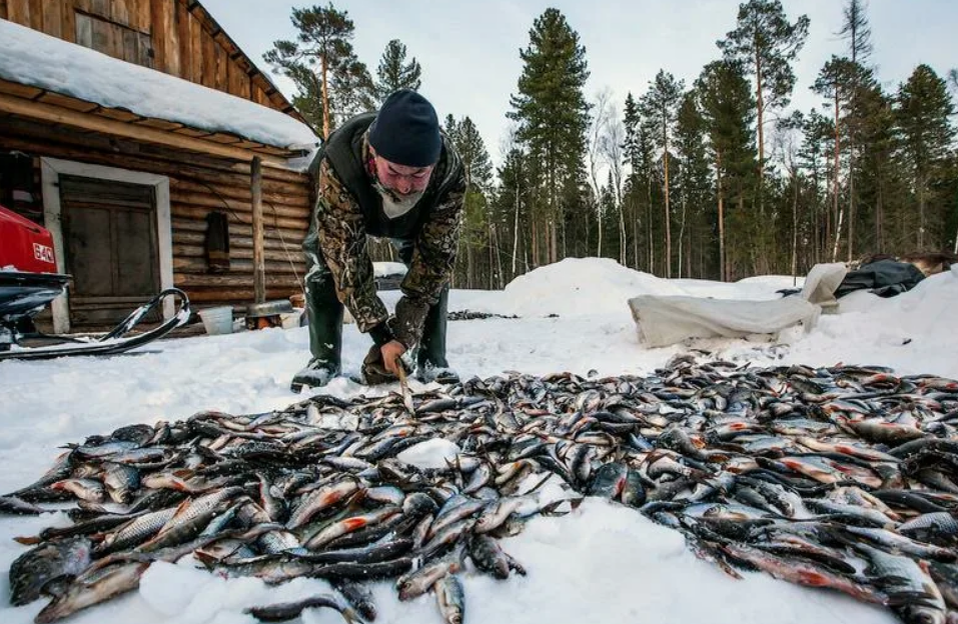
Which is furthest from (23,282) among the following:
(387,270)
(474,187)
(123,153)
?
(474,187)

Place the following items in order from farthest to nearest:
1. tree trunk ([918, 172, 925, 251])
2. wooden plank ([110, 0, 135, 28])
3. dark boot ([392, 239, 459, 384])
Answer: tree trunk ([918, 172, 925, 251]) → wooden plank ([110, 0, 135, 28]) → dark boot ([392, 239, 459, 384])

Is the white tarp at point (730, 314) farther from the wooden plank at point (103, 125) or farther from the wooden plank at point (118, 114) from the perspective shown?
the wooden plank at point (118, 114)

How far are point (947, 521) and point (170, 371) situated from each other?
4.75 m

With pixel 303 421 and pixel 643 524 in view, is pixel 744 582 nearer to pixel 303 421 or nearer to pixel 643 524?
pixel 643 524

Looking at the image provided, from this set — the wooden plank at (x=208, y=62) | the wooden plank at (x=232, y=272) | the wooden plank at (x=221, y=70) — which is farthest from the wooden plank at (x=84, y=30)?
the wooden plank at (x=232, y=272)

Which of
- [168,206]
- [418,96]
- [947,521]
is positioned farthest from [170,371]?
[168,206]

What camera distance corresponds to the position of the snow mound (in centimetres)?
1308

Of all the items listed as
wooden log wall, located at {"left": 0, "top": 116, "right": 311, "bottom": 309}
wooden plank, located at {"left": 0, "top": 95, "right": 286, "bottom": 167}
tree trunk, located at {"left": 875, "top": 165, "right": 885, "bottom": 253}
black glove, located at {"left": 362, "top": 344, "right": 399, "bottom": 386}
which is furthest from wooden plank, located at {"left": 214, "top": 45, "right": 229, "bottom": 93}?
tree trunk, located at {"left": 875, "top": 165, "right": 885, "bottom": 253}

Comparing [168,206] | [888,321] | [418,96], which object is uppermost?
[168,206]

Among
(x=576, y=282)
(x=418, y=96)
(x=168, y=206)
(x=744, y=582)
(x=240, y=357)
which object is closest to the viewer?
(x=744, y=582)

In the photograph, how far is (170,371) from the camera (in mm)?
3928

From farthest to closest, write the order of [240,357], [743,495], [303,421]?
[240,357] → [303,421] → [743,495]

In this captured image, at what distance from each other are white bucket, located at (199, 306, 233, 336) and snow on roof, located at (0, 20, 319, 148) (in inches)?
102

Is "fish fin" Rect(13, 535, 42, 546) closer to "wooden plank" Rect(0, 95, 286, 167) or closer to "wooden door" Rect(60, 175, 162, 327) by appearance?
"wooden plank" Rect(0, 95, 286, 167)
